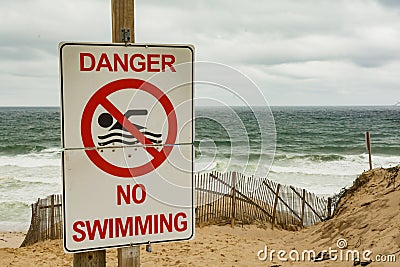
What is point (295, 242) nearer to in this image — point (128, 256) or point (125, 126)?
point (128, 256)

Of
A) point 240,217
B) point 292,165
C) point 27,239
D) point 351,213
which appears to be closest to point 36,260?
point 27,239

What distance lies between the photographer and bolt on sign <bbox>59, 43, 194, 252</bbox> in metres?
1.82

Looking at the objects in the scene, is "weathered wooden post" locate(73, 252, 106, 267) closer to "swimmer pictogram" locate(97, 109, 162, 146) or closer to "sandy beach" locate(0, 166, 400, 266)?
"swimmer pictogram" locate(97, 109, 162, 146)

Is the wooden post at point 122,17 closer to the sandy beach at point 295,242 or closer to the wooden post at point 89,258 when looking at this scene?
the wooden post at point 89,258

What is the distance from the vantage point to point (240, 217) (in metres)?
9.98

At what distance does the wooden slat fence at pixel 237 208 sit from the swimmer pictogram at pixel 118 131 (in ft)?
23.1

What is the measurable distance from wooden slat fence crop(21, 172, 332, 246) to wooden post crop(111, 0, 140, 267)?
683cm

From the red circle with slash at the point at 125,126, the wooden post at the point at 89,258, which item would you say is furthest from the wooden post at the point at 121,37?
the red circle with slash at the point at 125,126

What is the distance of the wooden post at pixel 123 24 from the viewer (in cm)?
191

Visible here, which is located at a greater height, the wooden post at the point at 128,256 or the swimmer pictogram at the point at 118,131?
the swimmer pictogram at the point at 118,131

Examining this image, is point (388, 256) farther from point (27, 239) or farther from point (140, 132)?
point (27, 239)

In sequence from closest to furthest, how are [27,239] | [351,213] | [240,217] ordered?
[351,213] → [27,239] → [240,217]

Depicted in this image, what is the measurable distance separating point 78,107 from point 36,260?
663cm

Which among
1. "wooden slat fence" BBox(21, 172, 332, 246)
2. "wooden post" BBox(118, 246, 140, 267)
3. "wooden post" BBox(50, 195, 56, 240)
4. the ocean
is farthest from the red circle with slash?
"wooden post" BBox(50, 195, 56, 240)
